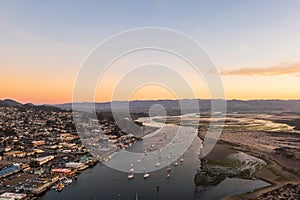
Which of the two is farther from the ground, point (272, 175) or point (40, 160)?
point (40, 160)

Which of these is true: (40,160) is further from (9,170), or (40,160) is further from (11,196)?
(11,196)

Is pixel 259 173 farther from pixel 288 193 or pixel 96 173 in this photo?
pixel 96 173

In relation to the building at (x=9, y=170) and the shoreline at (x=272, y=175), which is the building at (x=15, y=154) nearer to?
the building at (x=9, y=170)

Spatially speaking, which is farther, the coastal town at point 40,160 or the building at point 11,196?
the coastal town at point 40,160

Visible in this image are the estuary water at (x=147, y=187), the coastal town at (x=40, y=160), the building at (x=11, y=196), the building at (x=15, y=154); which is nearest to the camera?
the building at (x=11, y=196)

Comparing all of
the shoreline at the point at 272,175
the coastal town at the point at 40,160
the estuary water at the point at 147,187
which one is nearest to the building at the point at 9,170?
the coastal town at the point at 40,160

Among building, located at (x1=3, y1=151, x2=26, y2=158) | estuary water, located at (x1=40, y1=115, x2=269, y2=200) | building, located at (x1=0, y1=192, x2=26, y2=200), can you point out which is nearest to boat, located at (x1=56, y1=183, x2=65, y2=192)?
estuary water, located at (x1=40, y1=115, x2=269, y2=200)

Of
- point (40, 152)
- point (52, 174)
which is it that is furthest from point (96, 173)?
point (40, 152)

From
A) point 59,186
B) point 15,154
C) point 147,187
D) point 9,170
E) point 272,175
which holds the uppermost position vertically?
point 15,154

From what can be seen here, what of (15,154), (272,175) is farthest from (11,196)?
(272,175)

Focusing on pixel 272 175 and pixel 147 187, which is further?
pixel 272 175

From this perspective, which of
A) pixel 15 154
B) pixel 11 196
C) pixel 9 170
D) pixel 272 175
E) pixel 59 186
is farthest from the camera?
pixel 15 154
